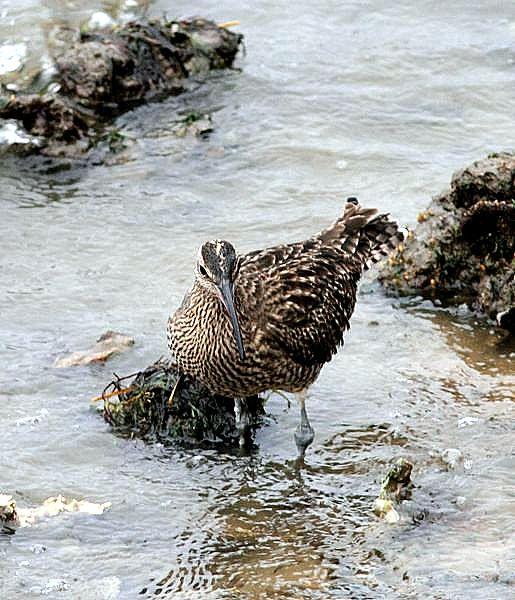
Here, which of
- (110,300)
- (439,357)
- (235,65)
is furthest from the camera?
(235,65)

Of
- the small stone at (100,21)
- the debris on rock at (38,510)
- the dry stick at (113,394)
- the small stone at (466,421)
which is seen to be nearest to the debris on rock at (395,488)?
the small stone at (466,421)

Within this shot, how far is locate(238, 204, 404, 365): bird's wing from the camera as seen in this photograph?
754 cm

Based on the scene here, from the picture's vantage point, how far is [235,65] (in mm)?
13781

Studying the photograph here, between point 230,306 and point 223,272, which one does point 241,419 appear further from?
point 223,272

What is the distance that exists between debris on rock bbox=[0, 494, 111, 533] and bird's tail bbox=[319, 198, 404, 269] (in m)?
2.67

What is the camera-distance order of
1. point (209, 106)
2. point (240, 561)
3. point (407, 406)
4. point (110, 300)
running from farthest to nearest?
point (209, 106)
point (110, 300)
point (407, 406)
point (240, 561)

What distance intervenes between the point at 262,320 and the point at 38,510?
1804mm

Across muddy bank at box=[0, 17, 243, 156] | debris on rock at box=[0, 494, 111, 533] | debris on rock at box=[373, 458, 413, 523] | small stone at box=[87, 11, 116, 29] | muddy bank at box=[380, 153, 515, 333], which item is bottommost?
→ debris on rock at box=[0, 494, 111, 533]

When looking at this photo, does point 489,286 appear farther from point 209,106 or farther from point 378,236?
point 209,106

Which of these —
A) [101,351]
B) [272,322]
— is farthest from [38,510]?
[101,351]

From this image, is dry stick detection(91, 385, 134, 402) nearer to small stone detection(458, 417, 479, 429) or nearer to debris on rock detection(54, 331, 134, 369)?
debris on rock detection(54, 331, 134, 369)

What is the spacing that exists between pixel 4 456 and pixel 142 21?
7599 millimetres

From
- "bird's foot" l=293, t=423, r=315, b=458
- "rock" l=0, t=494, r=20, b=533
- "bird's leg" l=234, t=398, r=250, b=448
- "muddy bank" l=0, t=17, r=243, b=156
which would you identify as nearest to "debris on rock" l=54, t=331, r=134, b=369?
"bird's leg" l=234, t=398, r=250, b=448

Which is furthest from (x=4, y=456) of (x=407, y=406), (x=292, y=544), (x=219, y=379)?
(x=407, y=406)
